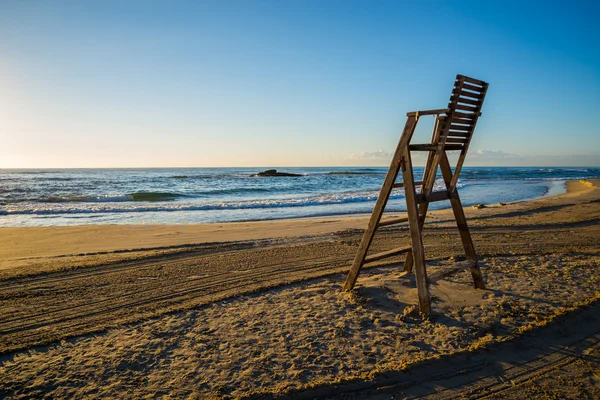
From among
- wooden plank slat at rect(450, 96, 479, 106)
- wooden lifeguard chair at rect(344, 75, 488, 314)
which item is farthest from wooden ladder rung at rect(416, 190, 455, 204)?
wooden plank slat at rect(450, 96, 479, 106)

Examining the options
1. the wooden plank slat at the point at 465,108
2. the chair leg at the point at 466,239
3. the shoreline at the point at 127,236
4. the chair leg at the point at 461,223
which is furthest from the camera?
the shoreline at the point at 127,236

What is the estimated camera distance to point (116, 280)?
6.30 m

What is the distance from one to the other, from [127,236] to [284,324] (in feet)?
26.9

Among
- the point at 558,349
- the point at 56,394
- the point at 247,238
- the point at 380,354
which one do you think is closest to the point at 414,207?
the point at 380,354

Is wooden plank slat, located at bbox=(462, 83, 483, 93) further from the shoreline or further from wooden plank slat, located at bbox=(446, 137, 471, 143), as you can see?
the shoreline

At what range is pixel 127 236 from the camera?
10898 mm

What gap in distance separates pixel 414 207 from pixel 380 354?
182 centimetres

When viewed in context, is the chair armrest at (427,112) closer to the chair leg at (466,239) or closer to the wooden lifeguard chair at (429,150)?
the wooden lifeguard chair at (429,150)

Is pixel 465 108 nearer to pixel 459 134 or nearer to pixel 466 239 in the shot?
pixel 459 134

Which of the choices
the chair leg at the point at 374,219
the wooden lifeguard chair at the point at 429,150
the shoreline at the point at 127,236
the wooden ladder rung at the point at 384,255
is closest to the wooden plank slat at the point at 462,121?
the wooden lifeguard chair at the point at 429,150

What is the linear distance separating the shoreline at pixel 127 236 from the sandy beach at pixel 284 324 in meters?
0.52

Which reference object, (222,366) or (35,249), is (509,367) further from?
(35,249)

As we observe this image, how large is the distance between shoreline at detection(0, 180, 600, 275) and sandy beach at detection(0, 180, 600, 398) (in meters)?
0.52

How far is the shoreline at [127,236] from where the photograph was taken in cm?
877
